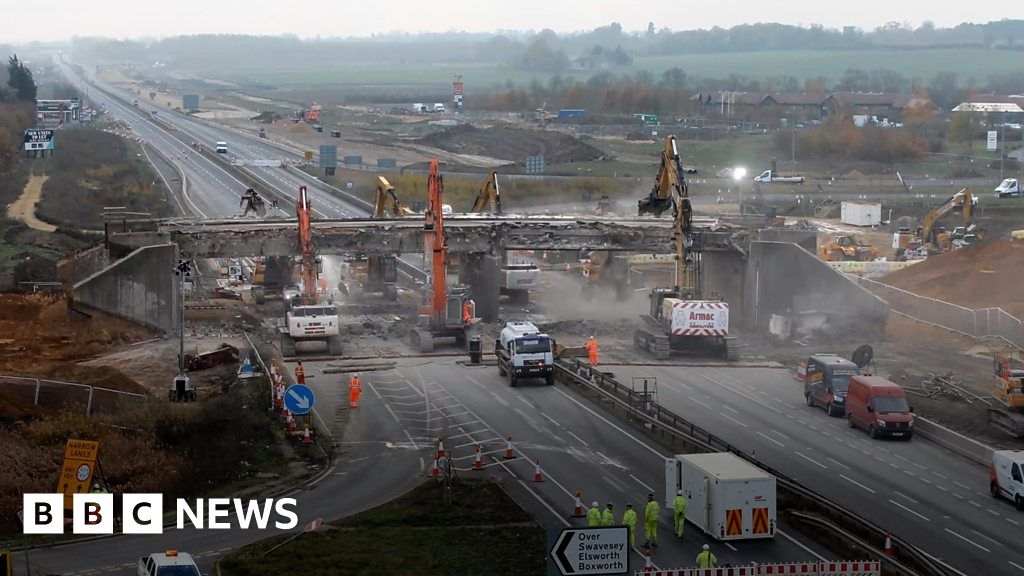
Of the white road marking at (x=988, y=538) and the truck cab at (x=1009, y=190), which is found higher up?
the truck cab at (x=1009, y=190)

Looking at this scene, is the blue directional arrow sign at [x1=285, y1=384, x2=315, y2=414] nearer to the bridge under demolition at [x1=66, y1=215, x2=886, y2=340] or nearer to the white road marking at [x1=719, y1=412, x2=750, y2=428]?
the white road marking at [x1=719, y1=412, x2=750, y2=428]

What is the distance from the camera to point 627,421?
1752 inches

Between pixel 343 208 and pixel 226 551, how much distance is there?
269ft

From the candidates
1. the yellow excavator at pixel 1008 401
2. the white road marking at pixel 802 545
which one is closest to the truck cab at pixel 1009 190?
the yellow excavator at pixel 1008 401

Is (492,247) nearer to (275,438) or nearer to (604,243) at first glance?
(604,243)

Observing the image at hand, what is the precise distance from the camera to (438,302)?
6312 centimetres

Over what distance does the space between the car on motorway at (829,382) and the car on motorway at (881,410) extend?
184cm

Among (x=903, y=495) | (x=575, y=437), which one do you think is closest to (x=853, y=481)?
(x=903, y=495)

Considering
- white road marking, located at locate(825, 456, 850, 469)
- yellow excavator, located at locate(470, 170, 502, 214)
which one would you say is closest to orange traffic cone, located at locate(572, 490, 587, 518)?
white road marking, located at locate(825, 456, 850, 469)

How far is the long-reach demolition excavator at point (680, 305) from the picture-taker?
193ft

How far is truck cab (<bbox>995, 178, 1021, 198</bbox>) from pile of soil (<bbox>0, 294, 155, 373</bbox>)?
7114 cm

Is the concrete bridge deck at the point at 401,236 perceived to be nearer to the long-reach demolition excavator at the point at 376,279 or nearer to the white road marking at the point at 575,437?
the long-reach demolition excavator at the point at 376,279

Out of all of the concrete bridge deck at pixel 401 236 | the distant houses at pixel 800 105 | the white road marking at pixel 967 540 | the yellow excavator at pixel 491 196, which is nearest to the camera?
the white road marking at pixel 967 540

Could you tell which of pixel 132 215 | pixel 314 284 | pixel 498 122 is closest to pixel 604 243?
pixel 314 284
